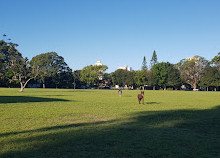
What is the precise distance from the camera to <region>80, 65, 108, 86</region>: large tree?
109262 mm

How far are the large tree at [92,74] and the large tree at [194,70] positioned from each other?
38578 millimetres

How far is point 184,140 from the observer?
743 cm

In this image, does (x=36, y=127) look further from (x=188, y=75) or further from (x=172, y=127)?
(x=188, y=75)

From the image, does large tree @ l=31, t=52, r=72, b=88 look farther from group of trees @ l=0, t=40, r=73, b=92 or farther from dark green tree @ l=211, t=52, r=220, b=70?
dark green tree @ l=211, t=52, r=220, b=70

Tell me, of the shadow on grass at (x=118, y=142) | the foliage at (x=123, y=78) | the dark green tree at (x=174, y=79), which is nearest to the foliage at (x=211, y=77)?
the dark green tree at (x=174, y=79)

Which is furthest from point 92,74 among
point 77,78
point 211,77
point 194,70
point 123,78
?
point 211,77

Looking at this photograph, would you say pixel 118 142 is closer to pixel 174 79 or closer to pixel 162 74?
pixel 174 79

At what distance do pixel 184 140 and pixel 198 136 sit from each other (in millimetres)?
1001

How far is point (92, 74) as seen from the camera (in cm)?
10931

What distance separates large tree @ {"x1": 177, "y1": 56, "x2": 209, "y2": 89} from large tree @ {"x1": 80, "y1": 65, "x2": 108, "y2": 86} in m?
38.6

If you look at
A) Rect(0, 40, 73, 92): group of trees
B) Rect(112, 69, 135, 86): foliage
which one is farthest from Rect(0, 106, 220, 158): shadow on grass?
Rect(112, 69, 135, 86): foliage

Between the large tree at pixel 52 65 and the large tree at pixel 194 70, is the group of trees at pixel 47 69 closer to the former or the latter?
the large tree at pixel 52 65

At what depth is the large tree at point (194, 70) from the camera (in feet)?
331

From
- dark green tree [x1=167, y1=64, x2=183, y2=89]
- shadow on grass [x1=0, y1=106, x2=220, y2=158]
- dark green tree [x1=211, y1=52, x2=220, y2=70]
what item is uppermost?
dark green tree [x1=211, y1=52, x2=220, y2=70]
